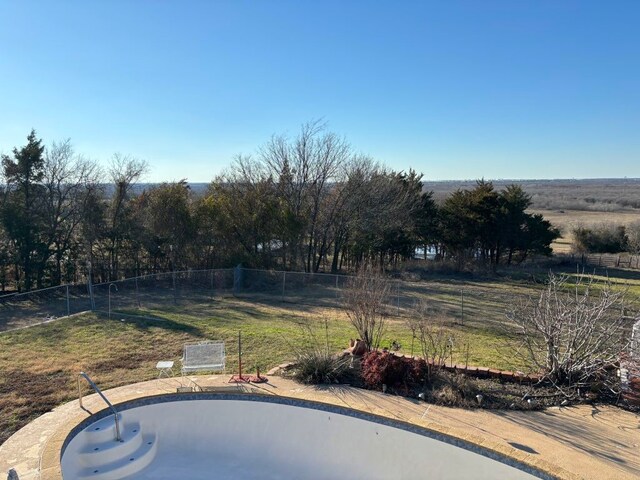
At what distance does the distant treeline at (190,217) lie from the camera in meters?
19.9

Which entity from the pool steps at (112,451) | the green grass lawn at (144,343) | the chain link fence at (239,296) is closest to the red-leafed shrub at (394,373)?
the green grass lawn at (144,343)

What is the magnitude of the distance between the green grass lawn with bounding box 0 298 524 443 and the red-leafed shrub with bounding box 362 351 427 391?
1.80 m

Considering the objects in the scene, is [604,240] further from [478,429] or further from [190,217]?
[478,429]

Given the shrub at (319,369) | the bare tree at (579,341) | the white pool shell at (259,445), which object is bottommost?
the white pool shell at (259,445)

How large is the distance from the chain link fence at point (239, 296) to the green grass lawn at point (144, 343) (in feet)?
4.04

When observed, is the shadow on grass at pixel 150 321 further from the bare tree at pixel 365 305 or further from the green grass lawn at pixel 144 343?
the bare tree at pixel 365 305

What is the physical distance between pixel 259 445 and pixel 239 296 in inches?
429

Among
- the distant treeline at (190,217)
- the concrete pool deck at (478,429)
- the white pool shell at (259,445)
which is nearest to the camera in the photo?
the concrete pool deck at (478,429)

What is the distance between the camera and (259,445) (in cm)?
621

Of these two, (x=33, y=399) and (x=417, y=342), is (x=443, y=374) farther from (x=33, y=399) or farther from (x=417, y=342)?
(x=33, y=399)

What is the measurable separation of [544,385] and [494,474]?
2.36m

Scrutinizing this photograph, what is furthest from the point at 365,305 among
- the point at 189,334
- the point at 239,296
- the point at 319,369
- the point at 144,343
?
the point at 239,296

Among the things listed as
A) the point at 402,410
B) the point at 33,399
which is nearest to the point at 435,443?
the point at 402,410

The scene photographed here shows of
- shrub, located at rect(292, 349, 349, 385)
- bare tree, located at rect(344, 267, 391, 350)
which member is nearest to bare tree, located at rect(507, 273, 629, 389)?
bare tree, located at rect(344, 267, 391, 350)
